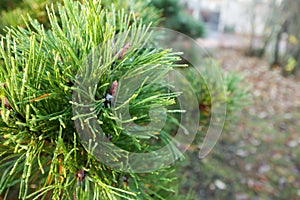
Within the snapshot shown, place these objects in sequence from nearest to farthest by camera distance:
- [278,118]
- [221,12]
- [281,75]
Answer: [278,118] → [281,75] → [221,12]

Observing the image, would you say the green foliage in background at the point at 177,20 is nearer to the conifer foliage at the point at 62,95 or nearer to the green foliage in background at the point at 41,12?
the green foliage in background at the point at 41,12

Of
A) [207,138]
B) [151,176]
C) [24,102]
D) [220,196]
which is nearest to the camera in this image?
[24,102]

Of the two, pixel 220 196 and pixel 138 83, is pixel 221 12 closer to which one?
pixel 220 196

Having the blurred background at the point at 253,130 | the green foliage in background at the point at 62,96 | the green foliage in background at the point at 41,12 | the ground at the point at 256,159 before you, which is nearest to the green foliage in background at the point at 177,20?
the blurred background at the point at 253,130

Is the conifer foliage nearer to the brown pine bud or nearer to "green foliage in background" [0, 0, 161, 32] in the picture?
the brown pine bud

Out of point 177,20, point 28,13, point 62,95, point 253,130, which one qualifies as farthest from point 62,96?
point 253,130

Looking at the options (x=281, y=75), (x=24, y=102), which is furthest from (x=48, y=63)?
(x=281, y=75)

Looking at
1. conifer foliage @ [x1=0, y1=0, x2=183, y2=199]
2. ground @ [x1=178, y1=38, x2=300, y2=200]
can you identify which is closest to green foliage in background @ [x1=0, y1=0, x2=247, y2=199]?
conifer foliage @ [x1=0, y1=0, x2=183, y2=199]
